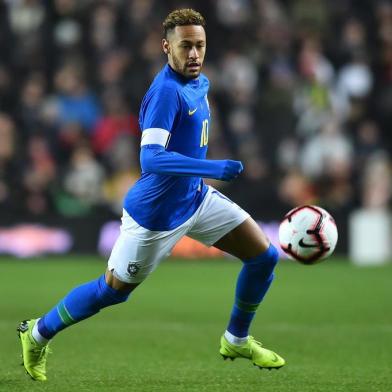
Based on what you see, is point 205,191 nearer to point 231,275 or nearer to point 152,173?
point 152,173

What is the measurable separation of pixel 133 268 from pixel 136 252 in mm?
91

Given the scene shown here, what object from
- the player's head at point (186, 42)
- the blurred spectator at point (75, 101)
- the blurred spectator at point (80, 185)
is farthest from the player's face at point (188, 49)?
the blurred spectator at point (75, 101)

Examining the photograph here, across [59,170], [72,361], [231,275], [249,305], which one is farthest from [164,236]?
[59,170]

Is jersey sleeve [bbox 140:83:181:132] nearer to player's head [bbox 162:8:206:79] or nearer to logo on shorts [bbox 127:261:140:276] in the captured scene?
player's head [bbox 162:8:206:79]

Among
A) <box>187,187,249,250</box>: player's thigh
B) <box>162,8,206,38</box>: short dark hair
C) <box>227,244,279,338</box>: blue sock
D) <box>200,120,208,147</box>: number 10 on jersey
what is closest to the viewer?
<box>162,8,206,38</box>: short dark hair

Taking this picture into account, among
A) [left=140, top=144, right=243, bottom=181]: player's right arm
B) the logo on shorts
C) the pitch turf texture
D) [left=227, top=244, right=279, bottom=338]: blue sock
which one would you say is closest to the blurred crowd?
the pitch turf texture

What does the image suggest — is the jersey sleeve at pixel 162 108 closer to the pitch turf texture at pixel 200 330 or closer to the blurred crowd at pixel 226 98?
the pitch turf texture at pixel 200 330

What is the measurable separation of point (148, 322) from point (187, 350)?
163 cm

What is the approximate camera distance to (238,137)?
15.3m

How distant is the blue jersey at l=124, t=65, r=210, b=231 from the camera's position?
608cm

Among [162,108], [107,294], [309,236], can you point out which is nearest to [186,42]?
[162,108]

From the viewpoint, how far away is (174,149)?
6.21 metres

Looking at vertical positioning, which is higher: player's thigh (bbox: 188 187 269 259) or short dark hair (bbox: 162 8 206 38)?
short dark hair (bbox: 162 8 206 38)

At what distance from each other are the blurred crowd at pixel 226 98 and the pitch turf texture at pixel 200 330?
108cm
